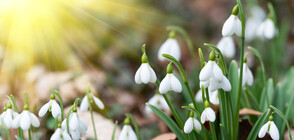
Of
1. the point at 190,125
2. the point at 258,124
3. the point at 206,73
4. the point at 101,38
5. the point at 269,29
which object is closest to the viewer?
the point at 206,73

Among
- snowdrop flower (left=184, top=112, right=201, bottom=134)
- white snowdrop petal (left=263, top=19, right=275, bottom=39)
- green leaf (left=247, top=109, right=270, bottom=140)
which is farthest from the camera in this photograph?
white snowdrop petal (left=263, top=19, right=275, bottom=39)

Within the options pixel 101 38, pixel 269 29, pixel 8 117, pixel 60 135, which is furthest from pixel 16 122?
pixel 101 38

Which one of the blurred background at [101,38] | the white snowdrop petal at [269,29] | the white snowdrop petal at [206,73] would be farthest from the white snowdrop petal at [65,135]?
the blurred background at [101,38]

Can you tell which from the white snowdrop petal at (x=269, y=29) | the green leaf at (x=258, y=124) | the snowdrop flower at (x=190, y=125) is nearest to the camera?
the snowdrop flower at (x=190, y=125)

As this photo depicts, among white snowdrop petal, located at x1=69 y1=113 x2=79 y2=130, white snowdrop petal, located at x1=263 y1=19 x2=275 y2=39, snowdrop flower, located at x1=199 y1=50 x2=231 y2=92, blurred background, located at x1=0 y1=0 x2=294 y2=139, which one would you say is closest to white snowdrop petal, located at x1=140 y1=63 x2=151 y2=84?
snowdrop flower, located at x1=199 y1=50 x2=231 y2=92

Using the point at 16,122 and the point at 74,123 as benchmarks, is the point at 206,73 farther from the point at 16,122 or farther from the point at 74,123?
the point at 16,122

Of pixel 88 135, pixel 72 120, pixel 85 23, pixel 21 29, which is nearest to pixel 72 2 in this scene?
pixel 85 23

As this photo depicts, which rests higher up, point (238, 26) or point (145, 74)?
point (238, 26)

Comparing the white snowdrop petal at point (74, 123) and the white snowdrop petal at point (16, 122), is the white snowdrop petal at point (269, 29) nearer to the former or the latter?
the white snowdrop petal at point (74, 123)

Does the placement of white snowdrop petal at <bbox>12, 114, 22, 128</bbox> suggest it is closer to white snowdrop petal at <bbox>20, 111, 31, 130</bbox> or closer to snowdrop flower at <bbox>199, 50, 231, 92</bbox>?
white snowdrop petal at <bbox>20, 111, 31, 130</bbox>
